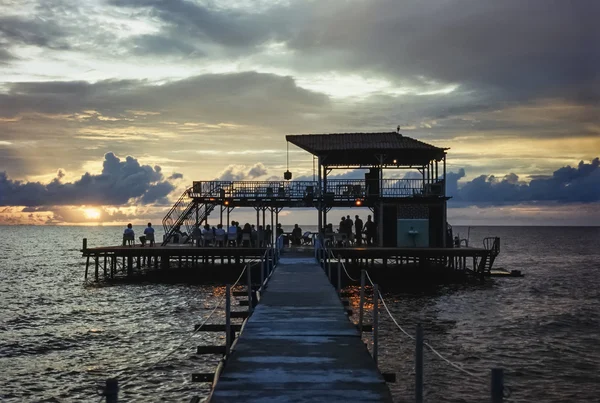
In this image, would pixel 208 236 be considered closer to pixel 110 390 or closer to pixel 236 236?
pixel 236 236

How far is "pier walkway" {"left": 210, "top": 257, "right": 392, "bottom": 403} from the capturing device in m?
9.32

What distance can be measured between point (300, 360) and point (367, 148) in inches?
1210

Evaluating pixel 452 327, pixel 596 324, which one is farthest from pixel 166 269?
pixel 596 324

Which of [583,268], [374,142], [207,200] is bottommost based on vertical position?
[583,268]

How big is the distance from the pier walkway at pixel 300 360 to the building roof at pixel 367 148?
2454cm

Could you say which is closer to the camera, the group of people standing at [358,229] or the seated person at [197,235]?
the group of people standing at [358,229]

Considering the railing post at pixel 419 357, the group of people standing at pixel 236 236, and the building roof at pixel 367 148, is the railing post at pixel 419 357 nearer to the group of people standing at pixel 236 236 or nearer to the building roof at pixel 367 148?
the group of people standing at pixel 236 236

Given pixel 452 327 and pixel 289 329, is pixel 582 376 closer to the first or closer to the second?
pixel 452 327

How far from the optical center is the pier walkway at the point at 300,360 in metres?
9.32

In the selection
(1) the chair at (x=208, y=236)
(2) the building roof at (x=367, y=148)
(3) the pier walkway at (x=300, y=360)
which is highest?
(2) the building roof at (x=367, y=148)

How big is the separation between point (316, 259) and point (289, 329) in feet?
54.4

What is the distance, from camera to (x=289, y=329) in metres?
13.8

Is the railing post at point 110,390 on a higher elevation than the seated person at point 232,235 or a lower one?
lower

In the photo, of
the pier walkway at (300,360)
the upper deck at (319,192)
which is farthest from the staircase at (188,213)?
the pier walkway at (300,360)
